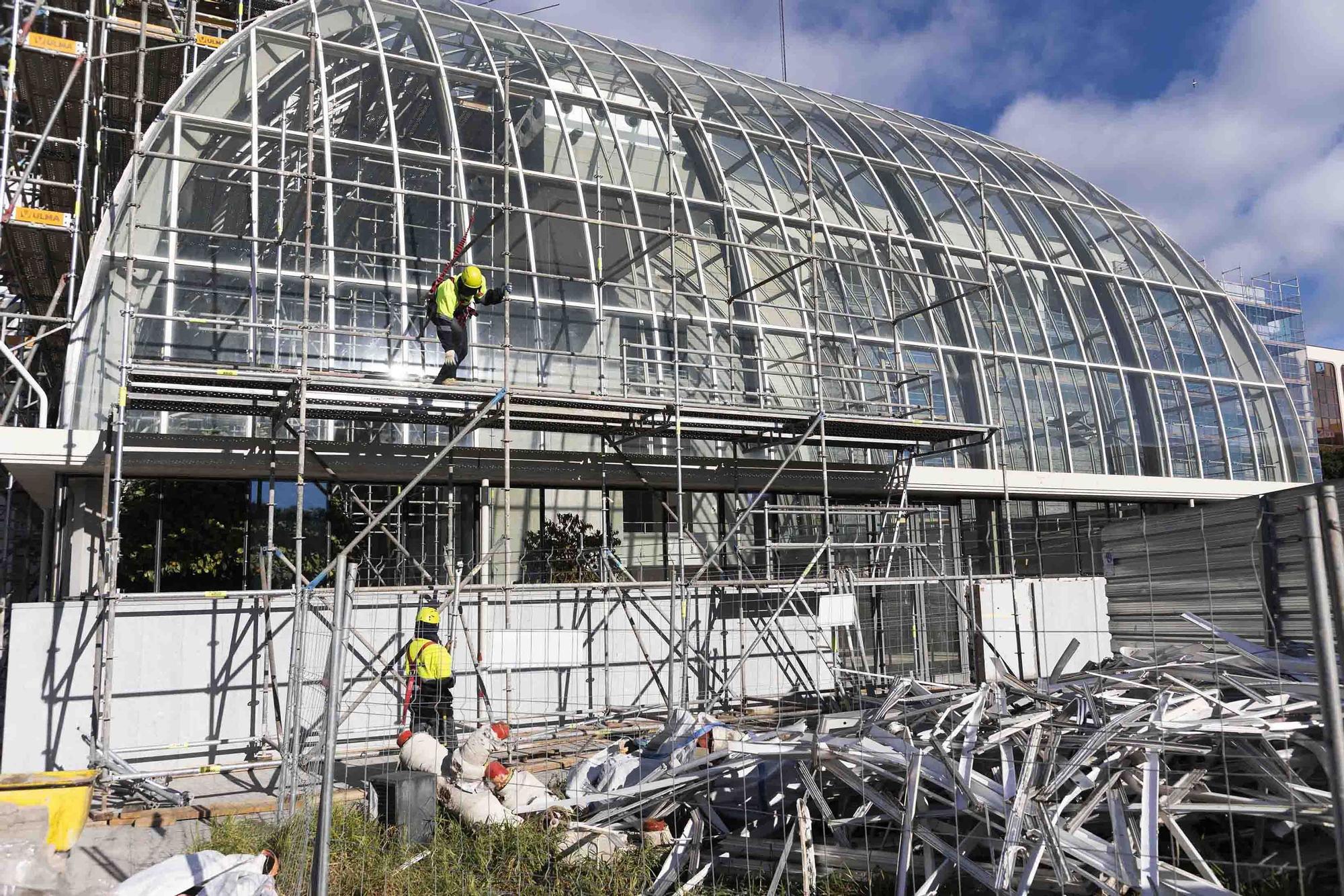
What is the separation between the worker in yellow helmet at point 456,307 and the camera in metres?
14.1

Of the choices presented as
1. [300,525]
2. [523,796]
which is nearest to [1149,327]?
[300,525]

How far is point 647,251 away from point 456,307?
544cm

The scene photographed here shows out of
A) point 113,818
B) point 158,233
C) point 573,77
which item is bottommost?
point 113,818

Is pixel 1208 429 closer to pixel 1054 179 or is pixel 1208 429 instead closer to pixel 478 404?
pixel 1054 179

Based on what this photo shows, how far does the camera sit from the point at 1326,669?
4520mm

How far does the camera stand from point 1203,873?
7.29 meters

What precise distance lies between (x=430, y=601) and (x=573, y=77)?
1223 cm

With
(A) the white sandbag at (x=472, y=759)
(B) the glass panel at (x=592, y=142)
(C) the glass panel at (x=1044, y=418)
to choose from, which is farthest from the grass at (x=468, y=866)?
(C) the glass panel at (x=1044, y=418)

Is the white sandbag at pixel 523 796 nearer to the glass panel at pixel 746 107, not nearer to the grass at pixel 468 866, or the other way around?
the grass at pixel 468 866

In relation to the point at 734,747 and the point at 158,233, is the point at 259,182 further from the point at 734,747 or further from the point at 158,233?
the point at 734,747

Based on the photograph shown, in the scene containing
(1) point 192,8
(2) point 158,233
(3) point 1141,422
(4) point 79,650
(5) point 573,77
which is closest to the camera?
(4) point 79,650

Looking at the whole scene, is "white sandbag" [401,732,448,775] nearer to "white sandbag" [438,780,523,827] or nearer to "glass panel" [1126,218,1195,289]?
"white sandbag" [438,780,523,827]

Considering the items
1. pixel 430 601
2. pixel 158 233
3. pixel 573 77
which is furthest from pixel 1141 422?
pixel 158 233

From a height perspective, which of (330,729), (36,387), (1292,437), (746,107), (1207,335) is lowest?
(330,729)
